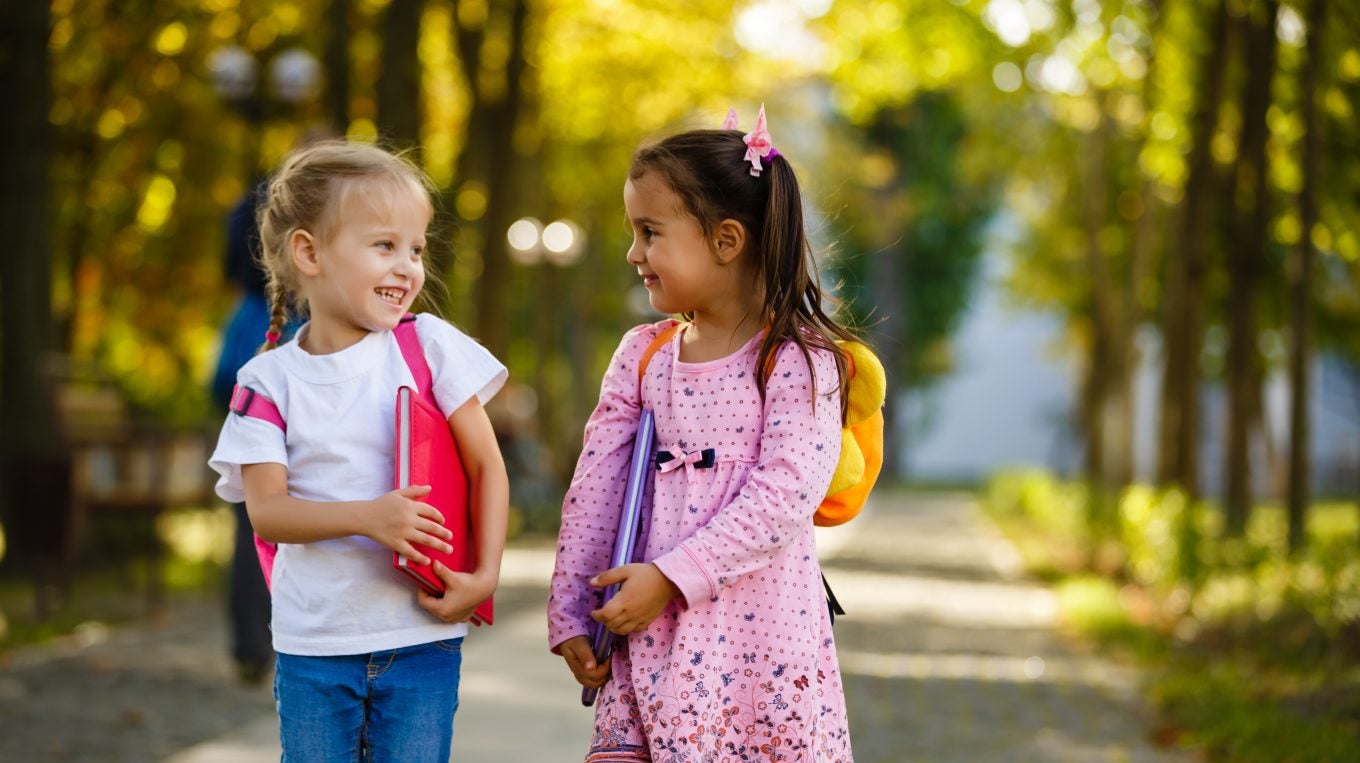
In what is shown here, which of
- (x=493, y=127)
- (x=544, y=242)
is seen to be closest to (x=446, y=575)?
(x=493, y=127)

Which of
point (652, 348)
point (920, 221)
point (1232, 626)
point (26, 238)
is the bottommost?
point (1232, 626)

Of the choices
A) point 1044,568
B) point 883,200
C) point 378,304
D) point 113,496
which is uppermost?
point 883,200

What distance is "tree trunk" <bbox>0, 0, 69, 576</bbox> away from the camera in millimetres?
13000

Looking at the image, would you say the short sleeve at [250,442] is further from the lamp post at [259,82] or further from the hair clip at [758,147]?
the lamp post at [259,82]

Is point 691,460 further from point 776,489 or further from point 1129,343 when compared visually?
point 1129,343

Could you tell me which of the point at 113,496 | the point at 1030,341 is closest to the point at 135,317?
the point at 113,496

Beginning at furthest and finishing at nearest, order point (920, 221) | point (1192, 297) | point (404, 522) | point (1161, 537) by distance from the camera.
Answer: point (920, 221) < point (1192, 297) < point (1161, 537) < point (404, 522)

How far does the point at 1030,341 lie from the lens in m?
69.8

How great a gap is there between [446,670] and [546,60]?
2136 cm

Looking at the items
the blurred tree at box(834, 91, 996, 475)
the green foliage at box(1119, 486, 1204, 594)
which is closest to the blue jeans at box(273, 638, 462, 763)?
the green foliage at box(1119, 486, 1204, 594)

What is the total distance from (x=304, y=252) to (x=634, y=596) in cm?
90

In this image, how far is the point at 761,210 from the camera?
349 centimetres

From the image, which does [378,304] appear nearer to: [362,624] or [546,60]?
[362,624]

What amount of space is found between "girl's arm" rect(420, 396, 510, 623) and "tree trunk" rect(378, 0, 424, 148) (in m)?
9.55
